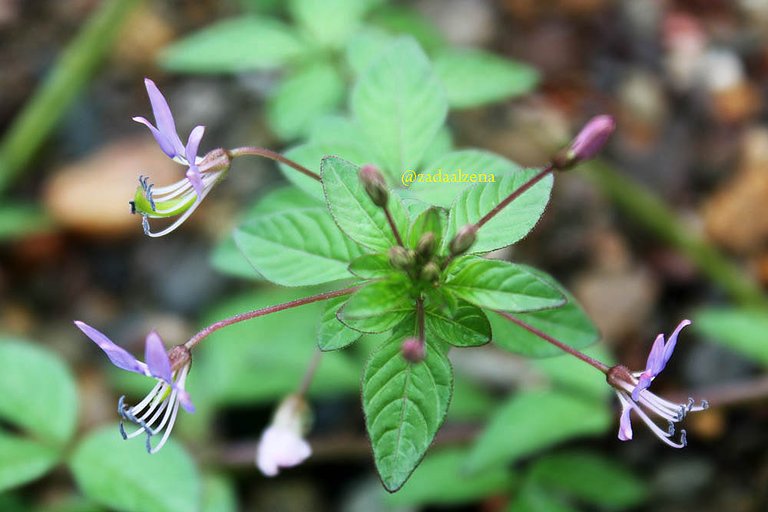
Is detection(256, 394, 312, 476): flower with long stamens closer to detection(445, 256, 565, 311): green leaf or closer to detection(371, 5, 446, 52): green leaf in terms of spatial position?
detection(445, 256, 565, 311): green leaf

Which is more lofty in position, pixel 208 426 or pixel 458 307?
Result: pixel 458 307

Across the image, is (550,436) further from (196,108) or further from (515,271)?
(196,108)

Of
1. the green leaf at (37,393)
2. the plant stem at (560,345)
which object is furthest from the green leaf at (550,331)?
the green leaf at (37,393)

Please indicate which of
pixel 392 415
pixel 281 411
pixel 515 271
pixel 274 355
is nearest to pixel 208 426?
pixel 274 355

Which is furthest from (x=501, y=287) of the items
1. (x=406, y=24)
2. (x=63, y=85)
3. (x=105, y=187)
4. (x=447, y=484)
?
(x=63, y=85)

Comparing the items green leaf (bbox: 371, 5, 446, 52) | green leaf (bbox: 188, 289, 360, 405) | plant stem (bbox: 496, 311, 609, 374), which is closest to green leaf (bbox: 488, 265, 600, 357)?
plant stem (bbox: 496, 311, 609, 374)

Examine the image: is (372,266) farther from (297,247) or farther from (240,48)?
(240,48)
